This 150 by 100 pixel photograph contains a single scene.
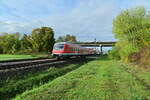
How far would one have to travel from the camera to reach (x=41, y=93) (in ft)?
28.4

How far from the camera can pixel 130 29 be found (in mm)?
32406

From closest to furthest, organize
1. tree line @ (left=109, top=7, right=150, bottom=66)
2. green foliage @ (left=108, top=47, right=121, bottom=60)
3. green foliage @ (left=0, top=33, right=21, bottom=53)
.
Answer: tree line @ (left=109, top=7, right=150, bottom=66) < green foliage @ (left=108, top=47, right=121, bottom=60) < green foliage @ (left=0, top=33, right=21, bottom=53)

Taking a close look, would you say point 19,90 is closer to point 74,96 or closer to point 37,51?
point 74,96

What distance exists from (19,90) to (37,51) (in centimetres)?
6000

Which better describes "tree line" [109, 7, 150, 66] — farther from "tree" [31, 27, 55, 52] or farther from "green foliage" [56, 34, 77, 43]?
"green foliage" [56, 34, 77, 43]

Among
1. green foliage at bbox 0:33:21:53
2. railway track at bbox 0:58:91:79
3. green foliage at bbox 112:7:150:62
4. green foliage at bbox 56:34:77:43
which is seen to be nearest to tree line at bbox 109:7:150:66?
green foliage at bbox 112:7:150:62

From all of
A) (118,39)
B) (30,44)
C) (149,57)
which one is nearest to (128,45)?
(118,39)

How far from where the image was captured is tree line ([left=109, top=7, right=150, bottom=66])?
28.8 meters

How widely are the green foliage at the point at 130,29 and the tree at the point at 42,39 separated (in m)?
37.5

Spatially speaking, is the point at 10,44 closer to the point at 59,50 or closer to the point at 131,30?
the point at 59,50

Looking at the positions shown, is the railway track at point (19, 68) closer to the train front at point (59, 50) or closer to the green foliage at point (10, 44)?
the train front at point (59, 50)

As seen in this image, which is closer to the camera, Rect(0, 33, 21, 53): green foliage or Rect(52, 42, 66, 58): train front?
Rect(52, 42, 66, 58): train front

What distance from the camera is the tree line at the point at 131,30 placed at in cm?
2880

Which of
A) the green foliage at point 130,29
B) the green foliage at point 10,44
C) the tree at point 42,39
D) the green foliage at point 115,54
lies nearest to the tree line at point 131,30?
the green foliage at point 130,29
